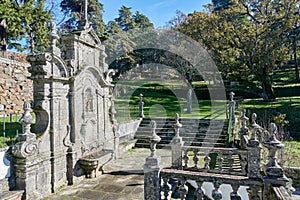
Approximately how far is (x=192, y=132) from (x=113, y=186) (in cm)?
696

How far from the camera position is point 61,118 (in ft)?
21.6

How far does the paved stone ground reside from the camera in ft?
19.3

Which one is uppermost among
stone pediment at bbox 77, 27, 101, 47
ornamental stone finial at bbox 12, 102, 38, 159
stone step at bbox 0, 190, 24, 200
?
stone pediment at bbox 77, 27, 101, 47

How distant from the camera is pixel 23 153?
5.16 m

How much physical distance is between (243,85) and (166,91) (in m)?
8.75

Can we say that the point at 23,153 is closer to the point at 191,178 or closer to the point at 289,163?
the point at 191,178

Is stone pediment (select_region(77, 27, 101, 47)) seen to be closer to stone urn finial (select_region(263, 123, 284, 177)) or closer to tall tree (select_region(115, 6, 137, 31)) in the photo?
stone urn finial (select_region(263, 123, 284, 177))

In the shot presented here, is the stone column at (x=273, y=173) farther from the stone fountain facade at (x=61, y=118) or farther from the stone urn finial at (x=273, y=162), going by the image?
the stone fountain facade at (x=61, y=118)

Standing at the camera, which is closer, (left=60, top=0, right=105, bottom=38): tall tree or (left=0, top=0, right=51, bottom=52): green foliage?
(left=0, top=0, right=51, bottom=52): green foliage

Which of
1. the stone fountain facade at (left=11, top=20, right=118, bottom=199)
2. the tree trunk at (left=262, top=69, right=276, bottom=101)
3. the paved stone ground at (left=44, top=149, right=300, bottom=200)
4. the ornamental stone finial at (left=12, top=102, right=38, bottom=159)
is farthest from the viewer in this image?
the tree trunk at (left=262, top=69, right=276, bottom=101)

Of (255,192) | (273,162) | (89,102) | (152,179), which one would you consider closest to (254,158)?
(255,192)

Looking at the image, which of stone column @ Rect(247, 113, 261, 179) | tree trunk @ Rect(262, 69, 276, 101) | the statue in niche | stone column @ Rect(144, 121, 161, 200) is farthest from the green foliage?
tree trunk @ Rect(262, 69, 276, 101)

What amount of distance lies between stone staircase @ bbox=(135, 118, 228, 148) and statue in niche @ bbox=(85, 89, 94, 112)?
508 cm

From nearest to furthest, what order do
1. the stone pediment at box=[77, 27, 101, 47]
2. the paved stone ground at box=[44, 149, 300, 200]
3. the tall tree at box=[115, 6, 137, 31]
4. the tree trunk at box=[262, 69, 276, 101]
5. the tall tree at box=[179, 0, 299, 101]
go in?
the paved stone ground at box=[44, 149, 300, 200], the stone pediment at box=[77, 27, 101, 47], the tall tree at box=[179, 0, 299, 101], the tree trunk at box=[262, 69, 276, 101], the tall tree at box=[115, 6, 137, 31]
